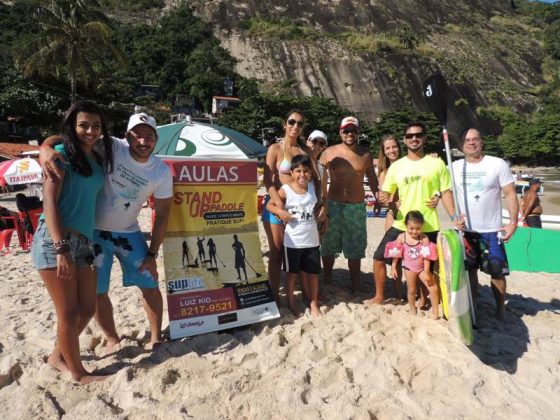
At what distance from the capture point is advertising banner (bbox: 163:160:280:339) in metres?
3.20

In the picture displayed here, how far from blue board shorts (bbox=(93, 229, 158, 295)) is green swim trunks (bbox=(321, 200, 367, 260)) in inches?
76.4

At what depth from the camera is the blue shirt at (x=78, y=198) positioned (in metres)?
2.35

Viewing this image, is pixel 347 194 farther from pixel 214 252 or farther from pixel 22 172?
pixel 22 172

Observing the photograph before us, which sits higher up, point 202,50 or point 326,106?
point 202,50

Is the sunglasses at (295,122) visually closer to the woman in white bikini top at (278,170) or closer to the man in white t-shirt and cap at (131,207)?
the woman in white bikini top at (278,170)

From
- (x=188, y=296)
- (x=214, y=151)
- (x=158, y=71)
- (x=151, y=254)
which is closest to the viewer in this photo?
(x=151, y=254)

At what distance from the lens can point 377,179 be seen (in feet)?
14.2

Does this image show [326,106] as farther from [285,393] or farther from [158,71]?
[285,393]

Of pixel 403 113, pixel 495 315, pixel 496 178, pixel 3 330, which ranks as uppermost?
pixel 403 113

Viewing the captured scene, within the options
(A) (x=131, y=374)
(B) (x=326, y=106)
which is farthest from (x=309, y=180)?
(B) (x=326, y=106)

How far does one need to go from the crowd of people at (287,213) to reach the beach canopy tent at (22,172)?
6.85m

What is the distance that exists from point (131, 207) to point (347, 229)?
2202mm

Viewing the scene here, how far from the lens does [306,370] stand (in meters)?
2.71

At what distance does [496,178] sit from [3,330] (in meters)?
Result: 4.31
